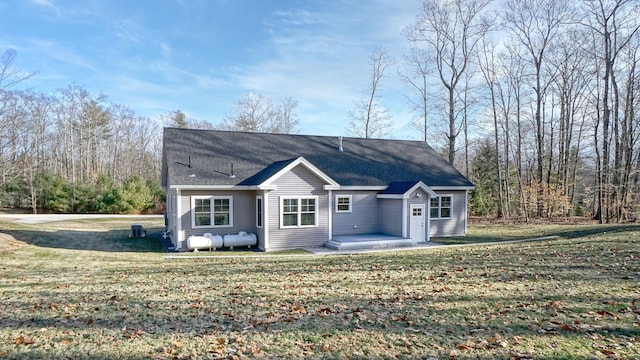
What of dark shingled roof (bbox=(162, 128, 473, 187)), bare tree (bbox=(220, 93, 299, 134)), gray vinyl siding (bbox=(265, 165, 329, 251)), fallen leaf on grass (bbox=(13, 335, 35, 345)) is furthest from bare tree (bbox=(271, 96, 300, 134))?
fallen leaf on grass (bbox=(13, 335, 35, 345))

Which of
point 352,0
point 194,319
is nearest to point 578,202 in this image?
point 352,0

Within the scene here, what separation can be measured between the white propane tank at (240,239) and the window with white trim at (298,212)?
1432mm

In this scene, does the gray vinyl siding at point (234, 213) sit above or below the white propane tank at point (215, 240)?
above

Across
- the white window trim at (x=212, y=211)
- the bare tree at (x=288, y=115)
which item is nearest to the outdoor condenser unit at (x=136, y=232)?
the white window trim at (x=212, y=211)

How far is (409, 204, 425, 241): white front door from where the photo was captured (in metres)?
17.8

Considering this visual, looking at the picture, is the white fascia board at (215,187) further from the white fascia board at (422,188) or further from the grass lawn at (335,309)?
the white fascia board at (422,188)

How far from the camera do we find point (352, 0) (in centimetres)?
1950

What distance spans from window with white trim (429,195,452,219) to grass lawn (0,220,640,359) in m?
8.28

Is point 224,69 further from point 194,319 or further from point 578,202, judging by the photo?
point 578,202

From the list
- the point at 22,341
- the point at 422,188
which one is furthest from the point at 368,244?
the point at 22,341

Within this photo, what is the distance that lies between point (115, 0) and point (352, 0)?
1152 cm

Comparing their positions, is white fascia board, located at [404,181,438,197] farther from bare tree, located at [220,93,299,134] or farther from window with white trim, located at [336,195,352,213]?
bare tree, located at [220,93,299,134]

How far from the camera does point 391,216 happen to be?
18156 mm

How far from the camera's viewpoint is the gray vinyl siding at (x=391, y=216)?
17719 millimetres
